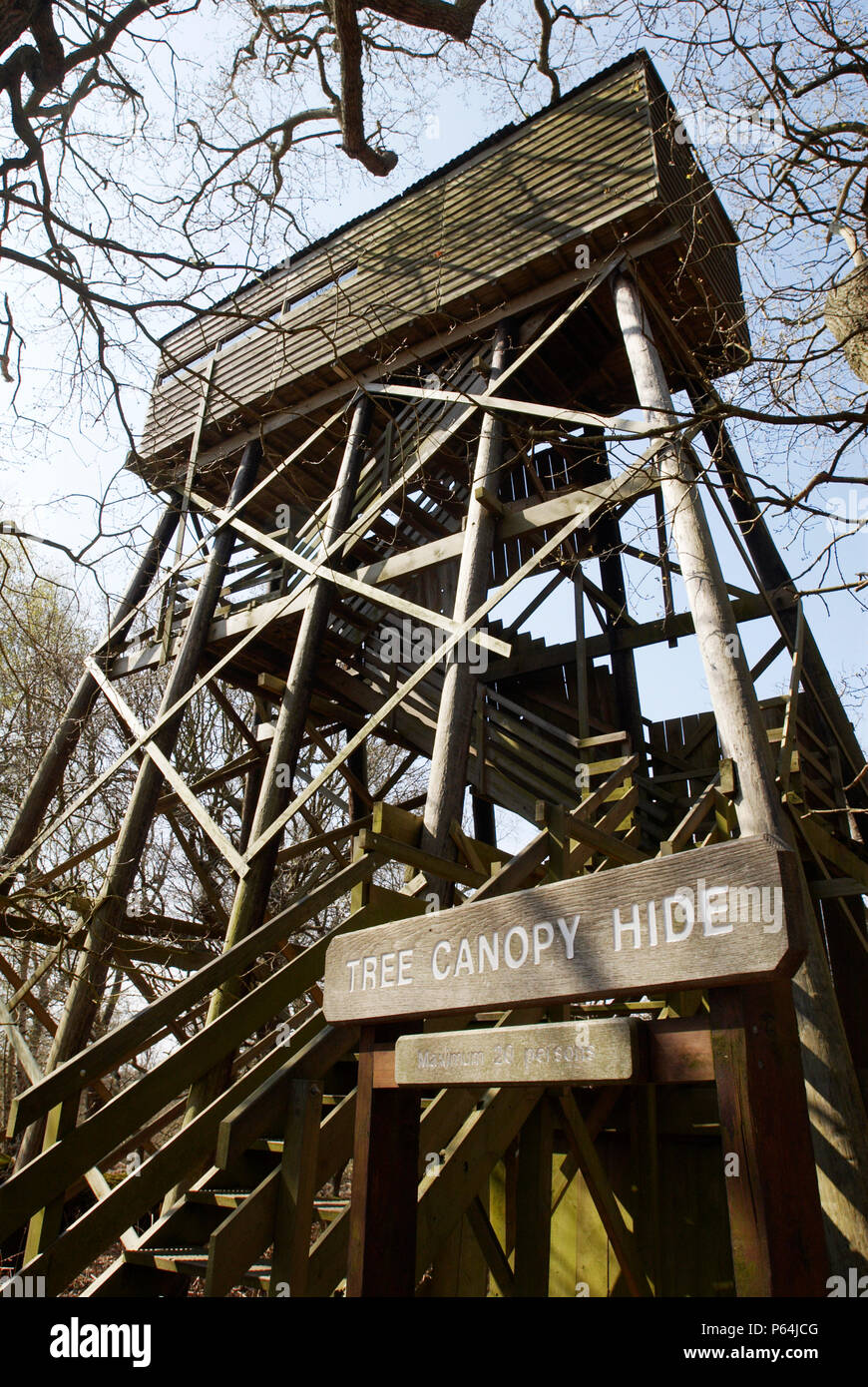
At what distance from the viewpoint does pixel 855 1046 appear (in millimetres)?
6562

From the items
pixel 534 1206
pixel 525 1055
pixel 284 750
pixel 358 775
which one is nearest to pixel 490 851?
pixel 284 750

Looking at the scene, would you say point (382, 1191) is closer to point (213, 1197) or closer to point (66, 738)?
point (213, 1197)

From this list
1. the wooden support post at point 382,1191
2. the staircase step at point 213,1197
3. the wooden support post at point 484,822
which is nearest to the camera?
the wooden support post at point 382,1191

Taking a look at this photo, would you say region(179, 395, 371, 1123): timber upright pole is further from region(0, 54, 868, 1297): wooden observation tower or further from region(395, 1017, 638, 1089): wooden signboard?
region(395, 1017, 638, 1089): wooden signboard

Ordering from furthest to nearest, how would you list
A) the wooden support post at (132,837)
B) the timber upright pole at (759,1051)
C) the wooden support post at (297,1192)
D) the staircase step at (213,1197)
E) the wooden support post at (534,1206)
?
the wooden support post at (132,837)
the staircase step at (213,1197)
the wooden support post at (534,1206)
the wooden support post at (297,1192)
the timber upright pole at (759,1051)

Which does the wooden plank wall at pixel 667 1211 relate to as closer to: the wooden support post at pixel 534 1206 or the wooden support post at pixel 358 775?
the wooden support post at pixel 534 1206

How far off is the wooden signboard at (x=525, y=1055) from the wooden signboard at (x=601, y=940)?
0.08 m

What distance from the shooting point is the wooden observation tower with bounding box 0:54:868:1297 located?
2.15 m

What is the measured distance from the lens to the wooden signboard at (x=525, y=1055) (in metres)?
2.04

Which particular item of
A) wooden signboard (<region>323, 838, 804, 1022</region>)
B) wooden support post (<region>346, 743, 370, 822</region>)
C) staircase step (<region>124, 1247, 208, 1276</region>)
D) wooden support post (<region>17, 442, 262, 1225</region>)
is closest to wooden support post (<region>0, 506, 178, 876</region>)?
wooden support post (<region>17, 442, 262, 1225</region>)

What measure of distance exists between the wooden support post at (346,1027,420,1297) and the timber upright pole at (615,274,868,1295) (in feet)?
3.48

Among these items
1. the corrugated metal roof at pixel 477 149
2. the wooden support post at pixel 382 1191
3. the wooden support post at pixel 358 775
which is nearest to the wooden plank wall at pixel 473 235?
the corrugated metal roof at pixel 477 149

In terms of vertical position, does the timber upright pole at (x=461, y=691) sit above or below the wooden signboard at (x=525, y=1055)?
above

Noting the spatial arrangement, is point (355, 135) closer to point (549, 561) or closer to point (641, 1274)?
point (549, 561)
